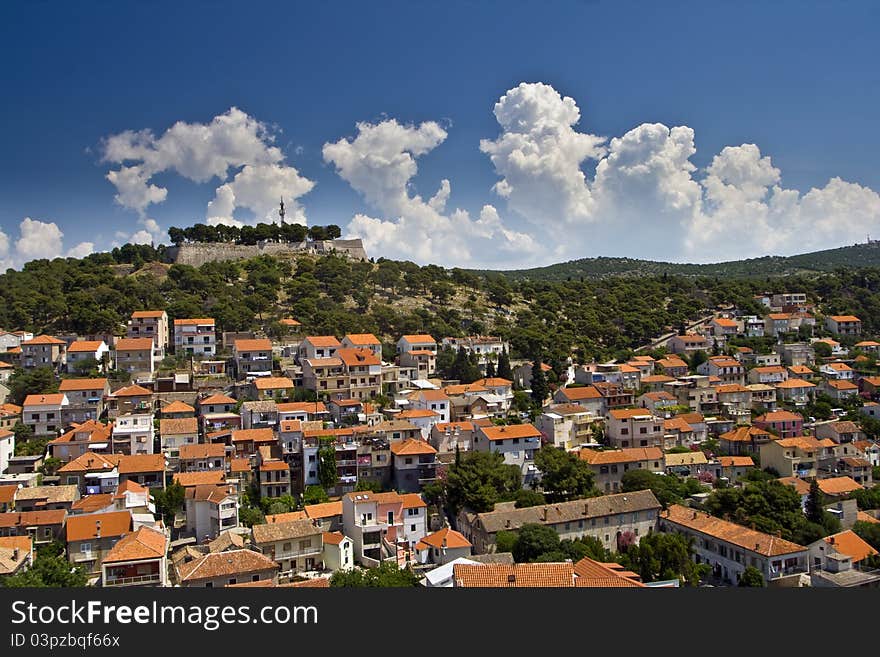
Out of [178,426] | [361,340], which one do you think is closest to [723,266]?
[361,340]

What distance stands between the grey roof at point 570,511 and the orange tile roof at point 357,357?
10.3 m

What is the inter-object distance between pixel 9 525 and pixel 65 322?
712 inches

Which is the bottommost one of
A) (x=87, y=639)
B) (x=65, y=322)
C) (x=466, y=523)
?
(x=466, y=523)

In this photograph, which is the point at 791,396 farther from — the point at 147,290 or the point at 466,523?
the point at 147,290

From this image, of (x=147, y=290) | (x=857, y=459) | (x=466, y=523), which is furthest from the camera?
(x=147, y=290)

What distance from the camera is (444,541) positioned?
671 inches

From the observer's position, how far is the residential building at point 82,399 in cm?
2356

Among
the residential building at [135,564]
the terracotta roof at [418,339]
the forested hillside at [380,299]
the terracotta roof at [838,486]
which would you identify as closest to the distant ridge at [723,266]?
the forested hillside at [380,299]

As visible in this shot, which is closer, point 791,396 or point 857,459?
point 857,459

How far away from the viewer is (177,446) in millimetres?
21859

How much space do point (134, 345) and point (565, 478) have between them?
57.1 ft

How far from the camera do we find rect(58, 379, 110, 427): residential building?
77.3ft

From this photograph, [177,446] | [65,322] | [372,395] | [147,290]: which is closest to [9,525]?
[177,446]

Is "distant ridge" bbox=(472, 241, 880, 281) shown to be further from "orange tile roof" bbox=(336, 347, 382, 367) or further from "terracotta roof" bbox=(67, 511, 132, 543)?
"terracotta roof" bbox=(67, 511, 132, 543)
